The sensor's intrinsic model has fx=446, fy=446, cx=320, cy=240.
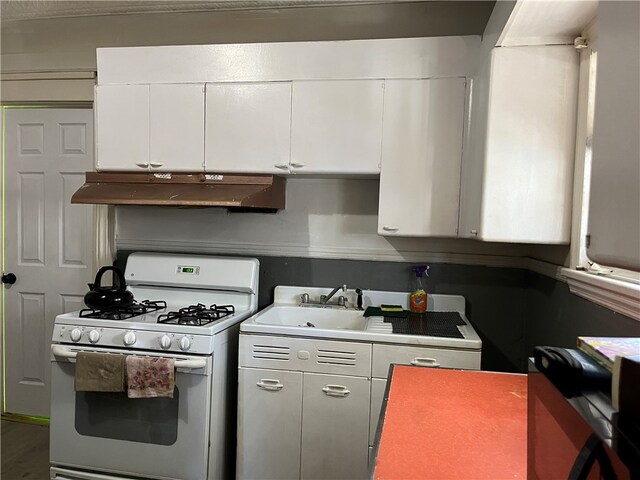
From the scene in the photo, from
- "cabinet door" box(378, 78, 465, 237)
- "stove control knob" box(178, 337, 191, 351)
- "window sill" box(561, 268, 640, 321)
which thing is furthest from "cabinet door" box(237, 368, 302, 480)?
"window sill" box(561, 268, 640, 321)

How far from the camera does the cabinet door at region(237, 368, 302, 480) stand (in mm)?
2041

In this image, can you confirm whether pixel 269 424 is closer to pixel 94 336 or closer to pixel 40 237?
pixel 94 336

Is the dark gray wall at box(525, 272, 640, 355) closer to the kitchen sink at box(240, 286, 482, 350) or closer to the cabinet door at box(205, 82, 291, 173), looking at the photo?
the kitchen sink at box(240, 286, 482, 350)

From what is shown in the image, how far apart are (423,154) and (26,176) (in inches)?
102

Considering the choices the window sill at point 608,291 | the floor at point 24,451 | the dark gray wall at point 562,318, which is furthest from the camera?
the floor at point 24,451

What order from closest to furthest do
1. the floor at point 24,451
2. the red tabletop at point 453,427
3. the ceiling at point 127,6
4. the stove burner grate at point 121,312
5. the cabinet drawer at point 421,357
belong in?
the red tabletop at point 453,427 < the cabinet drawer at point 421,357 < the stove burner grate at point 121,312 < the floor at point 24,451 < the ceiling at point 127,6

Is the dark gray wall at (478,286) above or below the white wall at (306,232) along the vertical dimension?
below

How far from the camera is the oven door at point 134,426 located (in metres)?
1.98

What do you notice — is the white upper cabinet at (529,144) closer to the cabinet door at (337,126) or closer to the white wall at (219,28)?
the cabinet door at (337,126)

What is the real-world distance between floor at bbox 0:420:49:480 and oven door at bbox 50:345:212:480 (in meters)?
0.53

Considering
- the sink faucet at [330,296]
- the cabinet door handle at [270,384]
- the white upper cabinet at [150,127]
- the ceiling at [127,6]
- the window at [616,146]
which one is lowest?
the cabinet door handle at [270,384]

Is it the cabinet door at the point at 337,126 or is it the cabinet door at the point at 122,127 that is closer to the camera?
the cabinet door at the point at 337,126

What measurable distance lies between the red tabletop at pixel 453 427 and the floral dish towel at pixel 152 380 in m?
1.03

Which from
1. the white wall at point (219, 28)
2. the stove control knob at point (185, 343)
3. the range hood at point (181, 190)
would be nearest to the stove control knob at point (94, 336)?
the stove control knob at point (185, 343)
